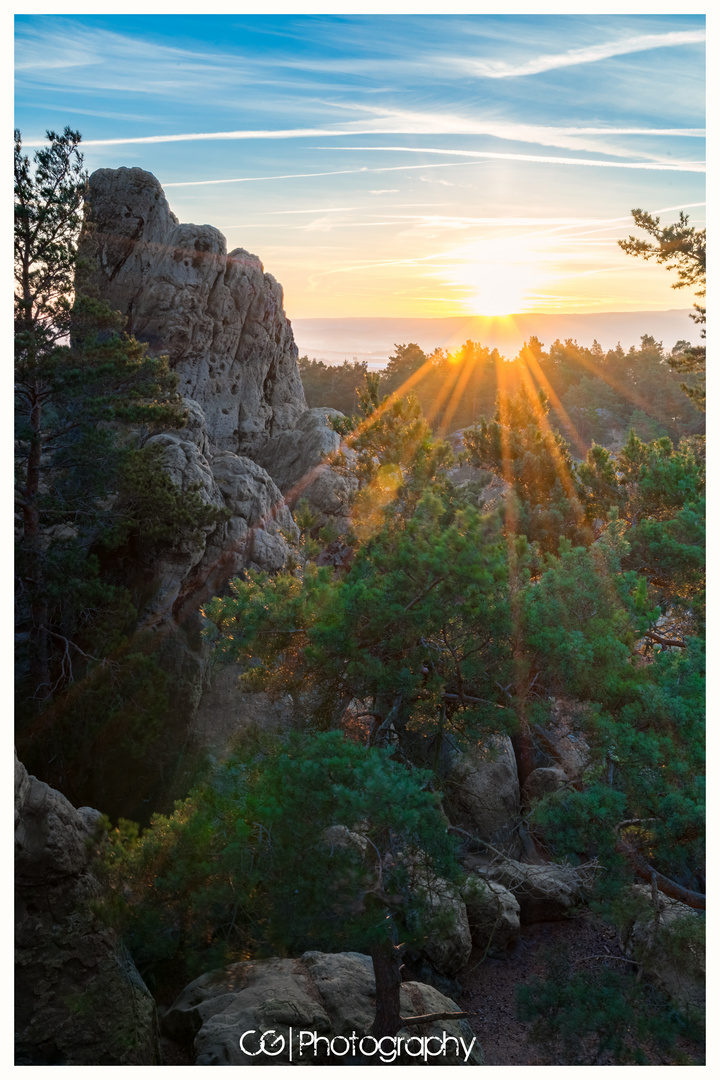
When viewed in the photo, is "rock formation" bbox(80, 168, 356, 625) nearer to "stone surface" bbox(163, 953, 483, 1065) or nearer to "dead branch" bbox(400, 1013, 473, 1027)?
"stone surface" bbox(163, 953, 483, 1065)

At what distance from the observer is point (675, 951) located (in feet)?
17.6

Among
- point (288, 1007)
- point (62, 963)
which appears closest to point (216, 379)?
point (62, 963)

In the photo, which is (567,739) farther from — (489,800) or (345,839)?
(489,800)

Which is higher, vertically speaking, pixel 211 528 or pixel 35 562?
pixel 211 528

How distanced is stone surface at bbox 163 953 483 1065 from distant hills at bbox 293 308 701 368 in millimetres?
7749

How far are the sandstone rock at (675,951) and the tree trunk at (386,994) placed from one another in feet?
6.29

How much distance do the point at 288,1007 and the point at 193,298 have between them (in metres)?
16.5

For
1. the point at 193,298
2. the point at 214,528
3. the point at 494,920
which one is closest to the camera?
the point at 494,920

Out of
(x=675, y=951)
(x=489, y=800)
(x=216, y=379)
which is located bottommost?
(x=489, y=800)

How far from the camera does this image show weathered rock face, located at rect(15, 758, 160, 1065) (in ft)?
18.6

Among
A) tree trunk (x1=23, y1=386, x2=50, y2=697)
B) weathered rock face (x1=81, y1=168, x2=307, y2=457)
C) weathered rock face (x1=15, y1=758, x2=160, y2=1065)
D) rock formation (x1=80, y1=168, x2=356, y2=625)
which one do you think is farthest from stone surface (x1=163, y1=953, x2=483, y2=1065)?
weathered rock face (x1=81, y1=168, x2=307, y2=457)

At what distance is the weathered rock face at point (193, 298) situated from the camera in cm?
1791

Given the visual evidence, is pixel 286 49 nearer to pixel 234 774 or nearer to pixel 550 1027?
pixel 234 774

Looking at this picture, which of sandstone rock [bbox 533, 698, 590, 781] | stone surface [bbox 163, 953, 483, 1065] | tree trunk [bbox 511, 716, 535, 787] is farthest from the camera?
tree trunk [bbox 511, 716, 535, 787]
